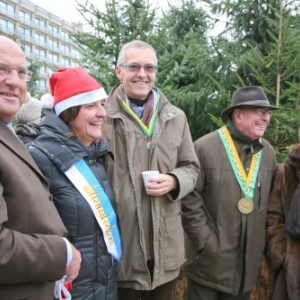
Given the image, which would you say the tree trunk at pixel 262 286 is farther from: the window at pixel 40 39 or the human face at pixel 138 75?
the window at pixel 40 39

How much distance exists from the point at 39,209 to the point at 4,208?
211 mm

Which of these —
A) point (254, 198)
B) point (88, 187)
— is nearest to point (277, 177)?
point (254, 198)

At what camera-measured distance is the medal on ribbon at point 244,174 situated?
3.35 m

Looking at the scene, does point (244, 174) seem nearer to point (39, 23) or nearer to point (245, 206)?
point (245, 206)

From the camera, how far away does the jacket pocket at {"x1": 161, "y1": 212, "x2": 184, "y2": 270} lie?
287 cm

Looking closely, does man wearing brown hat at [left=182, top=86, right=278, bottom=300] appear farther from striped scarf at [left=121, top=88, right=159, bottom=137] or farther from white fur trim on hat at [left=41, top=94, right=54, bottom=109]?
white fur trim on hat at [left=41, top=94, right=54, bottom=109]

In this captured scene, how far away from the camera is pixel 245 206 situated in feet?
11.0

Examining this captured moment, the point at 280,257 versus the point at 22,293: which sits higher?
the point at 22,293

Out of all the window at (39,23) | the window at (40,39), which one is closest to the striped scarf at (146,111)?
the window at (40,39)

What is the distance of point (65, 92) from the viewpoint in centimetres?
248

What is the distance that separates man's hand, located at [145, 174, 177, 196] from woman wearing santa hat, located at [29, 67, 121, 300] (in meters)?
0.29

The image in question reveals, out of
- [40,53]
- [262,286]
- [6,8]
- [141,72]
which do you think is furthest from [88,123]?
[40,53]

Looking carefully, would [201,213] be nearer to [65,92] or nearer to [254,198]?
[254,198]

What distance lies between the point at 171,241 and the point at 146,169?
0.58m
